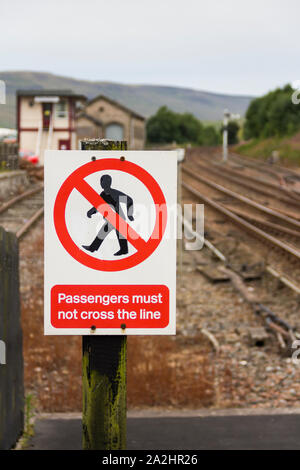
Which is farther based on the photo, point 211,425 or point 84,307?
point 211,425

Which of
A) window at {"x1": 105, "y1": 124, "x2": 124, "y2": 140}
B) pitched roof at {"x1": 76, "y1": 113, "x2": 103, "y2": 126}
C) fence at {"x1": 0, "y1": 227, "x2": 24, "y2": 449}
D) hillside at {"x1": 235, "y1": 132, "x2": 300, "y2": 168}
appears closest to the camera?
fence at {"x1": 0, "y1": 227, "x2": 24, "y2": 449}

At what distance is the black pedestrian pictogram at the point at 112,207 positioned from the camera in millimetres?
2512

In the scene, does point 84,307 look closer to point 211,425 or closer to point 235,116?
point 211,425

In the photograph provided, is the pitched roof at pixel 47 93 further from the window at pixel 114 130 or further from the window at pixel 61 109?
the window at pixel 114 130

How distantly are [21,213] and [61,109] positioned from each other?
29.2 m

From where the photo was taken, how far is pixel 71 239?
2.53 meters

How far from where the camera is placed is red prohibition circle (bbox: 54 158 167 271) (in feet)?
8.29

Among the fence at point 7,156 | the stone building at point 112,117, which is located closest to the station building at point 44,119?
the fence at point 7,156

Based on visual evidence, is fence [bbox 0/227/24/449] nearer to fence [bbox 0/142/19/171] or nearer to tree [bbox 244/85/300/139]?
fence [bbox 0/142/19/171]

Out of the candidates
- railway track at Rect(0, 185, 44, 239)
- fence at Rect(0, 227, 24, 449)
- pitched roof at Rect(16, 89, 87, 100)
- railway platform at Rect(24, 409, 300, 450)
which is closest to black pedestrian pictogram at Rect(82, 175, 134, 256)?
fence at Rect(0, 227, 24, 449)

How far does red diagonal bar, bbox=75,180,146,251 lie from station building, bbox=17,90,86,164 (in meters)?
42.3

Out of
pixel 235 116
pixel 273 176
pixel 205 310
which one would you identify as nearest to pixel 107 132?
pixel 235 116
